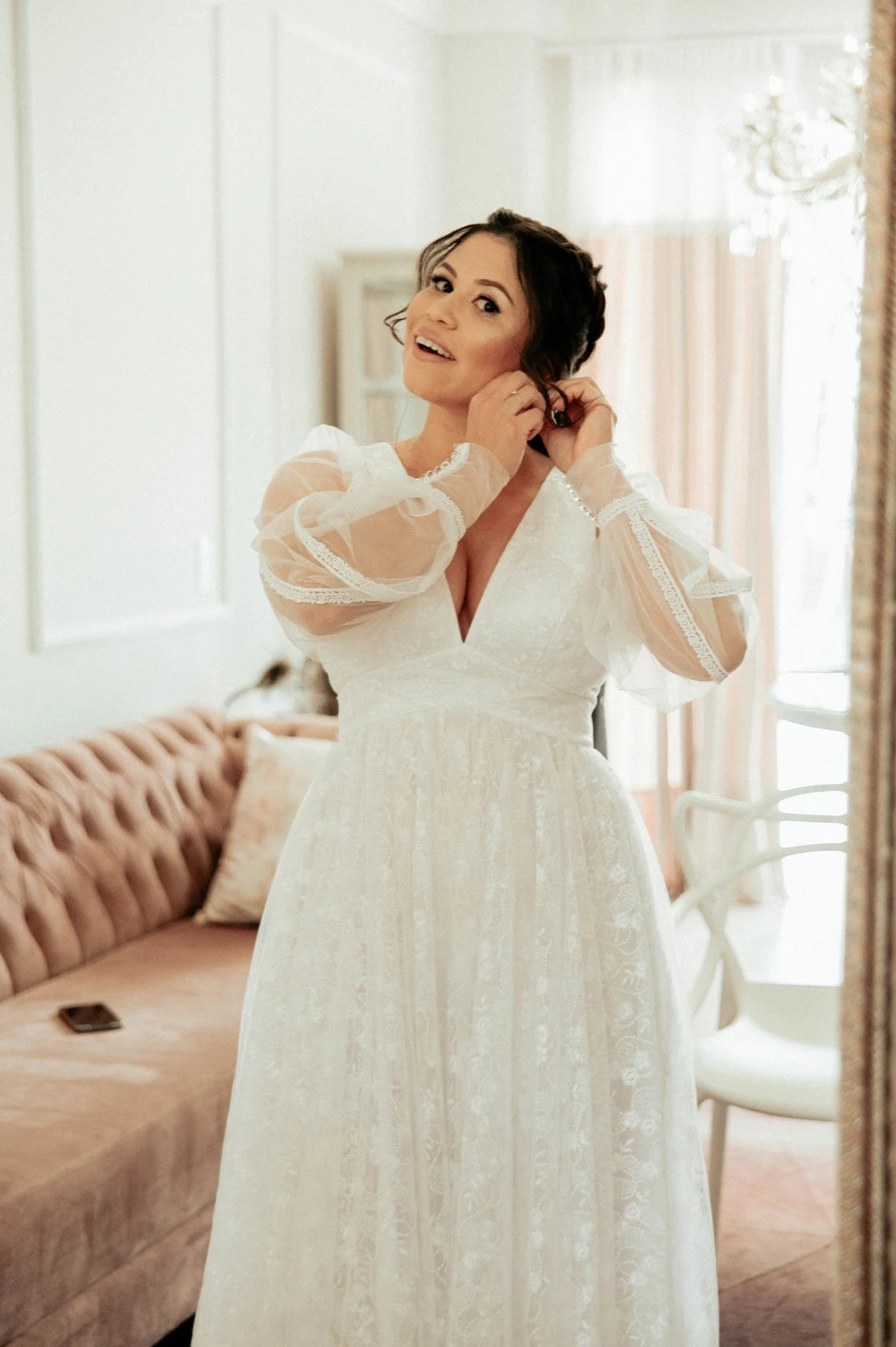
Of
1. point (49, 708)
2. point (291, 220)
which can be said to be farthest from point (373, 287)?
point (49, 708)

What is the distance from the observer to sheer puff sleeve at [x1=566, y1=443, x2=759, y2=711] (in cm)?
164

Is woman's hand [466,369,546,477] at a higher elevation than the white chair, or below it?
higher

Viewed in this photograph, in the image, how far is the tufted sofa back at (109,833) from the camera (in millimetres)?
2967

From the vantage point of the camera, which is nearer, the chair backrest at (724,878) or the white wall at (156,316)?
the chair backrest at (724,878)

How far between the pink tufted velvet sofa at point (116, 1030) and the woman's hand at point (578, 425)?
1.28 metres

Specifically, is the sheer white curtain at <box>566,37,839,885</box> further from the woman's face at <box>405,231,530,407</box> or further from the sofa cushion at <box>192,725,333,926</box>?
the woman's face at <box>405,231,530,407</box>

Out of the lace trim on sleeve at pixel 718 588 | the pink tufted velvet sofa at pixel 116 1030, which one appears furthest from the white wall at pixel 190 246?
the lace trim on sleeve at pixel 718 588

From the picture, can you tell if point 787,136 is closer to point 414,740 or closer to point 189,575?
point 189,575

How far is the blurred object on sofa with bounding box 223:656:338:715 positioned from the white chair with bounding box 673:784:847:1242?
1.83 meters

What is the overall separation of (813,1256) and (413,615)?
72.4 inches

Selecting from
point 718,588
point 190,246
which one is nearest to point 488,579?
point 718,588

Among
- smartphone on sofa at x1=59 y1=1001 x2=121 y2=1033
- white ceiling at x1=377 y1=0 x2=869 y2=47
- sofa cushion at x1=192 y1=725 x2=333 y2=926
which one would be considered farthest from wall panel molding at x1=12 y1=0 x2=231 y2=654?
white ceiling at x1=377 y1=0 x2=869 y2=47

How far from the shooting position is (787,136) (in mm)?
4082

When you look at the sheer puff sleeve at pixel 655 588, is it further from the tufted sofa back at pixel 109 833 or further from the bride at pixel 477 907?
the tufted sofa back at pixel 109 833
